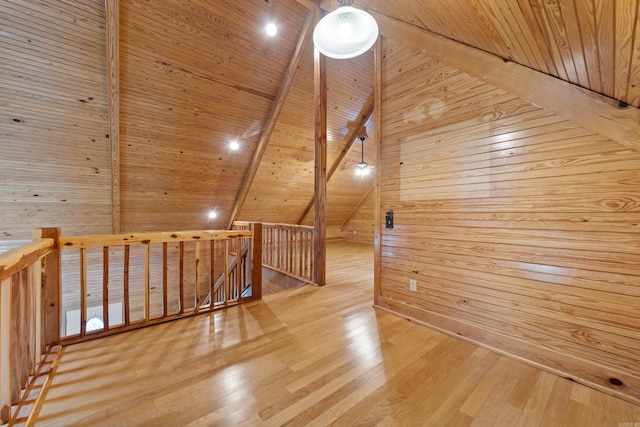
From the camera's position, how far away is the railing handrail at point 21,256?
3.50 ft

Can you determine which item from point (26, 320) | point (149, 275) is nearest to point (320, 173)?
point (149, 275)

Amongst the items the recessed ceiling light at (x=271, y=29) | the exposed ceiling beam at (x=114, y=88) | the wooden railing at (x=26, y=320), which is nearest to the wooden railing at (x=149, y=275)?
the wooden railing at (x=26, y=320)

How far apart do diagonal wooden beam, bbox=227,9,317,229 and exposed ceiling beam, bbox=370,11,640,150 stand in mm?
1847

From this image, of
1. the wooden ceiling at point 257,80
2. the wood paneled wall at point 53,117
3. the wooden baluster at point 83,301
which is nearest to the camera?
the wooden ceiling at point 257,80

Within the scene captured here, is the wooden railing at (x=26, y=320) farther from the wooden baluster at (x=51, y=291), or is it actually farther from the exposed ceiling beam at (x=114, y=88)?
the exposed ceiling beam at (x=114, y=88)

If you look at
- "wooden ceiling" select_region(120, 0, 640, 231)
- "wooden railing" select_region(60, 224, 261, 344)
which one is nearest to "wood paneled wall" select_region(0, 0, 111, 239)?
"wooden ceiling" select_region(120, 0, 640, 231)

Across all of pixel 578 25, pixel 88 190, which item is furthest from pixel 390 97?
pixel 88 190

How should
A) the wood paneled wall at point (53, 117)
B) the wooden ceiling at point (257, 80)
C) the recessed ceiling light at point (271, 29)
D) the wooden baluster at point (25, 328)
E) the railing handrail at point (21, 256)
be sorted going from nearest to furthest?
1. the railing handrail at point (21, 256)
2. the wooden ceiling at point (257, 80)
3. the wooden baluster at point (25, 328)
4. the wood paneled wall at point (53, 117)
5. the recessed ceiling light at point (271, 29)

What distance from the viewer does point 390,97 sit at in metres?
2.54

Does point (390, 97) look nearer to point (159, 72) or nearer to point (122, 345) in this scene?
point (159, 72)

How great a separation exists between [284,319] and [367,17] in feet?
7.98

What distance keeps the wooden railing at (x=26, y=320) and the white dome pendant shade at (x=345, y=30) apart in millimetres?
1984

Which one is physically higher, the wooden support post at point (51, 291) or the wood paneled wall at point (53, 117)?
the wood paneled wall at point (53, 117)

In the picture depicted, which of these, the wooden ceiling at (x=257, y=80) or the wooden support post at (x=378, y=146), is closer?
the wooden ceiling at (x=257, y=80)
